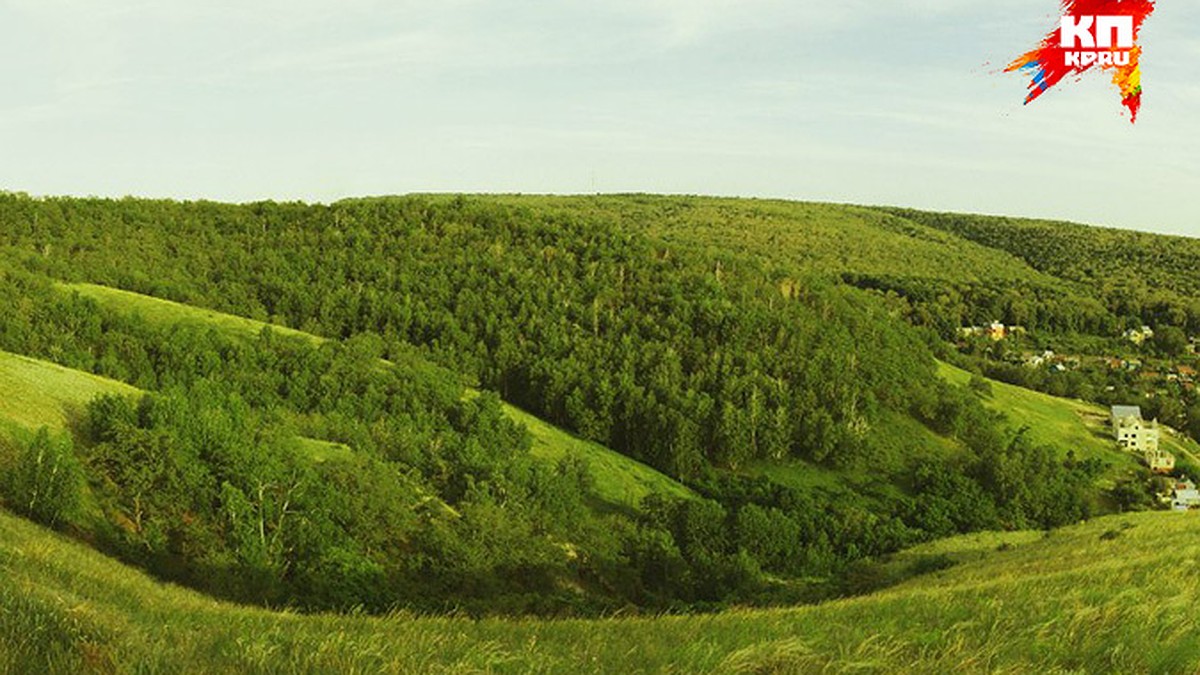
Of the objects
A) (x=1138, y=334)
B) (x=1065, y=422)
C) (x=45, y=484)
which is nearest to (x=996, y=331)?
(x=1138, y=334)

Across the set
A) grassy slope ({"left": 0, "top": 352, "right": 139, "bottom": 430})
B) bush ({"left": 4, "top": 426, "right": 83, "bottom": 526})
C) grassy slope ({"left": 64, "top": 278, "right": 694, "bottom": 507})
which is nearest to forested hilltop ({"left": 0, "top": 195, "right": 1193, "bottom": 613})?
bush ({"left": 4, "top": 426, "right": 83, "bottom": 526})

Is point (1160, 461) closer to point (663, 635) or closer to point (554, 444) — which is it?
point (554, 444)

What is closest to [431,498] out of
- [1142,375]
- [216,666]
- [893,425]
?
[216,666]

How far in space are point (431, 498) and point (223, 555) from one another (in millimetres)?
20655

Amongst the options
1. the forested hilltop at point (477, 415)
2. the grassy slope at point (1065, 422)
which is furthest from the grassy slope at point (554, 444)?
the grassy slope at point (1065, 422)

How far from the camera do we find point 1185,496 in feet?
315

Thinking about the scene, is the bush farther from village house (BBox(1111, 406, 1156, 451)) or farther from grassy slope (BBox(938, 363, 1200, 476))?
village house (BBox(1111, 406, 1156, 451))

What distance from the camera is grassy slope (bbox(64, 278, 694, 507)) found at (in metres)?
89.2

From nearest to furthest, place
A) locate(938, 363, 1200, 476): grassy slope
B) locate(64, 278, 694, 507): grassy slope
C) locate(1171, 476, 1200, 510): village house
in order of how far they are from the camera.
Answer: locate(64, 278, 694, 507): grassy slope < locate(1171, 476, 1200, 510): village house < locate(938, 363, 1200, 476): grassy slope

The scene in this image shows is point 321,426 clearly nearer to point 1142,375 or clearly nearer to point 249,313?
point 249,313

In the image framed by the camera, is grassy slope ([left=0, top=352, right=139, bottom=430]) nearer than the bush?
No

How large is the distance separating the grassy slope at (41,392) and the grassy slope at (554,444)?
47.5 m

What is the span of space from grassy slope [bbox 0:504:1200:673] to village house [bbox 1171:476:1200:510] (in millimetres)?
101100

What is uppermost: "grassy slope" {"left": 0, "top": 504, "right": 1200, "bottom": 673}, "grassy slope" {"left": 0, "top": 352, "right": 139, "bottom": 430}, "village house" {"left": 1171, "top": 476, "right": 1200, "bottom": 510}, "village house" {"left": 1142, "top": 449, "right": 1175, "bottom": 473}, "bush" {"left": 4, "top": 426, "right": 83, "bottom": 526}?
"grassy slope" {"left": 0, "top": 504, "right": 1200, "bottom": 673}
